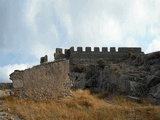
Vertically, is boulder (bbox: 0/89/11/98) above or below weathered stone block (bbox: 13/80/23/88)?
below

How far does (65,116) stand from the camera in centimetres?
1178

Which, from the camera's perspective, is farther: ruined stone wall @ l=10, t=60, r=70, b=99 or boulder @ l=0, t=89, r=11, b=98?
ruined stone wall @ l=10, t=60, r=70, b=99

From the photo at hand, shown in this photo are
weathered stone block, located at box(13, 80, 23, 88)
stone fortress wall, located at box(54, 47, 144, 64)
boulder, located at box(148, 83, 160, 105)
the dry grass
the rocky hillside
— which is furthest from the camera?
stone fortress wall, located at box(54, 47, 144, 64)

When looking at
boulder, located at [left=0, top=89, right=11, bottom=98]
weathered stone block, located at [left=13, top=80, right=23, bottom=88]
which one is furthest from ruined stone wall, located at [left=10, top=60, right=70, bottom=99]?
boulder, located at [left=0, top=89, right=11, bottom=98]

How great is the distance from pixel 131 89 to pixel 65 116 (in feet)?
39.7

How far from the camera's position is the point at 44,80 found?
15.7 metres

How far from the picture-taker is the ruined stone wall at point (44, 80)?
15250mm

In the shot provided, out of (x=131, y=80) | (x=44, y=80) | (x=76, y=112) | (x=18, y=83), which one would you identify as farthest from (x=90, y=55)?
(x=76, y=112)

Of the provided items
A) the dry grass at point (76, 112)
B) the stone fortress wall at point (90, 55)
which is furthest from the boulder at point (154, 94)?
the stone fortress wall at point (90, 55)

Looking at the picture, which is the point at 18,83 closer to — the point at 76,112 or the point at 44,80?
the point at 44,80

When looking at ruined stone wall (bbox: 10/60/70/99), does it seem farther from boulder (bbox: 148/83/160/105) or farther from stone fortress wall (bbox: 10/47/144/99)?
boulder (bbox: 148/83/160/105)

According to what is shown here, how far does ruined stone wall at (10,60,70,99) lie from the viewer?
15250 mm

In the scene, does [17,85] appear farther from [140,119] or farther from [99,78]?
[99,78]

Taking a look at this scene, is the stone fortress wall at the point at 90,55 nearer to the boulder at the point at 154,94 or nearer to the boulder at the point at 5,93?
the boulder at the point at 154,94
